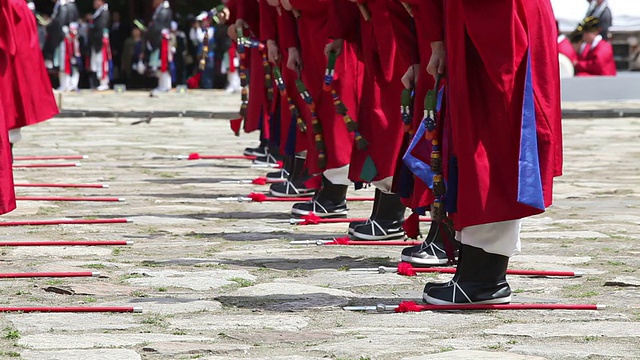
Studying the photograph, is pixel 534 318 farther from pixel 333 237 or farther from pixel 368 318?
pixel 333 237

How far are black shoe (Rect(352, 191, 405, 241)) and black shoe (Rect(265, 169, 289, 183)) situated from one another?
2.73 metres

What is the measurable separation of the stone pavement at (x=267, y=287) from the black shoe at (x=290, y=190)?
35 centimetres

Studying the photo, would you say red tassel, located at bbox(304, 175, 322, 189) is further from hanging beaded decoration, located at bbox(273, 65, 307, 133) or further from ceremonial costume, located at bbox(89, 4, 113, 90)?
ceremonial costume, located at bbox(89, 4, 113, 90)

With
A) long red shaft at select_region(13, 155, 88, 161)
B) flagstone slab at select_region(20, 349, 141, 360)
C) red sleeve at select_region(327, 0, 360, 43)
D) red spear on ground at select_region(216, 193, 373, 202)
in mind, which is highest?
red sleeve at select_region(327, 0, 360, 43)

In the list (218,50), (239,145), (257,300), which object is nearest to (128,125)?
(239,145)

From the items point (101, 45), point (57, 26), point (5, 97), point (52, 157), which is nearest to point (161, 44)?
point (101, 45)

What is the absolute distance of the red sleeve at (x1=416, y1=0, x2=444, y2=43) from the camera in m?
4.87

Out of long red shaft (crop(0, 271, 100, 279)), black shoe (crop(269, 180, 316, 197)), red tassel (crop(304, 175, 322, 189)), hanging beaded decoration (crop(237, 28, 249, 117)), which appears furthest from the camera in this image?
hanging beaded decoration (crop(237, 28, 249, 117))

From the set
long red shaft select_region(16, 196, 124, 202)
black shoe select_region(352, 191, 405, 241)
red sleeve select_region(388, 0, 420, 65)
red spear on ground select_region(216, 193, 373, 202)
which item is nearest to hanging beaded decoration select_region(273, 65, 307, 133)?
red spear on ground select_region(216, 193, 373, 202)

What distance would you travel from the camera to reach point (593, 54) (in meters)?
20.9

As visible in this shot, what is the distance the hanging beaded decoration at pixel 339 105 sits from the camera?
647 centimetres

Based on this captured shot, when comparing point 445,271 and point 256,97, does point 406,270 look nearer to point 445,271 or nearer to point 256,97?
point 445,271

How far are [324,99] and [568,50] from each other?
14.6 metres

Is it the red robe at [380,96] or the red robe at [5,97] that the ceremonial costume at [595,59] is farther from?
the red robe at [380,96]
